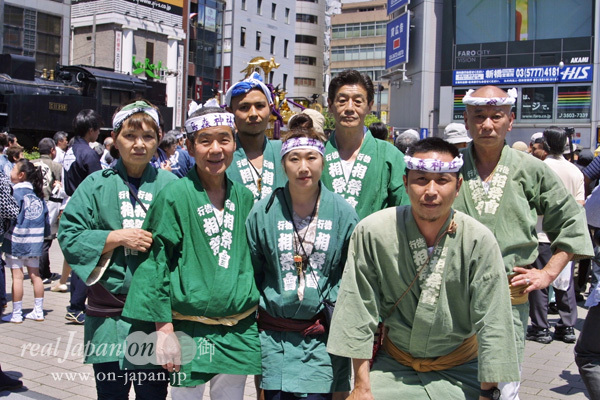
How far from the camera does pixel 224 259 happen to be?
2947 millimetres

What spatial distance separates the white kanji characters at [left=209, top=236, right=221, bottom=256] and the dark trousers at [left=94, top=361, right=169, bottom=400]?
2.37 feet

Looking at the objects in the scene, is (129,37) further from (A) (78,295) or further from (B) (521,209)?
(B) (521,209)

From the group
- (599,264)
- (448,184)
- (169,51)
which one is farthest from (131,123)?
(169,51)

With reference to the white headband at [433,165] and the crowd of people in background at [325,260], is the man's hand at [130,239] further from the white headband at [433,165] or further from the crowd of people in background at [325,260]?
the white headband at [433,165]

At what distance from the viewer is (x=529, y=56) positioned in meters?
30.4

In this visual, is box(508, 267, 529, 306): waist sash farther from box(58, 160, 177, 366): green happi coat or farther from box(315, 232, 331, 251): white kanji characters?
box(58, 160, 177, 366): green happi coat

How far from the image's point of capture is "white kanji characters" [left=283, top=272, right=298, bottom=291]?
289cm

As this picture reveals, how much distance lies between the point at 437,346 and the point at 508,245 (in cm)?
82

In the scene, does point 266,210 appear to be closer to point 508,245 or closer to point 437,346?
point 437,346

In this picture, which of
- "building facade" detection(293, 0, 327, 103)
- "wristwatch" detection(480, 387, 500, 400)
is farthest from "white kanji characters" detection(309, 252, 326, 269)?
"building facade" detection(293, 0, 327, 103)

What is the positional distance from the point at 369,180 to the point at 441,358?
1294 mm

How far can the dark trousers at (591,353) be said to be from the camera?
3.46 meters

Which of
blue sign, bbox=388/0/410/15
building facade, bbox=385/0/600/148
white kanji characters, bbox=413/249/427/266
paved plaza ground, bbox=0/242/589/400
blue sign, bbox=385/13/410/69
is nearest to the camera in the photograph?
white kanji characters, bbox=413/249/427/266

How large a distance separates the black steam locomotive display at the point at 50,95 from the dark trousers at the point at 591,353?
15.2m
